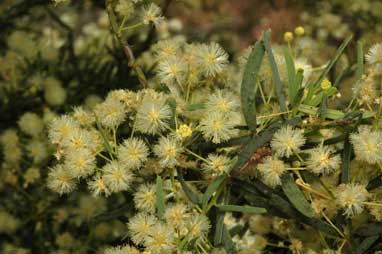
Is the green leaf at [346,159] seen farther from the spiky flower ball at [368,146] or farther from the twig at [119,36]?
the twig at [119,36]

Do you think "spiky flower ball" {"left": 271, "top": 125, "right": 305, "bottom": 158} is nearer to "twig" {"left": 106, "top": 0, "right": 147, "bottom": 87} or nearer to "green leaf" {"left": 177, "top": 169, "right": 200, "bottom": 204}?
"green leaf" {"left": 177, "top": 169, "right": 200, "bottom": 204}

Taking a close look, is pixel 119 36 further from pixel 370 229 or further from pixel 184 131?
pixel 370 229

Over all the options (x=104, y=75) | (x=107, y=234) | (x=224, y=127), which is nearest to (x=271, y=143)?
(x=224, y=127)

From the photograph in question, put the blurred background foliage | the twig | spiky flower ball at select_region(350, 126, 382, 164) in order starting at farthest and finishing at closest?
1. the blurred background foliage
2. the twig
3. spiky flower ball at select_region(350, 126, 382, 164)

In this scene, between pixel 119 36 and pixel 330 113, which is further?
pixel 119 36

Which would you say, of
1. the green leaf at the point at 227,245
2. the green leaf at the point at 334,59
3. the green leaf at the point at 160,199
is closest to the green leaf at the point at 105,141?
the green leaf at the point at 160,199

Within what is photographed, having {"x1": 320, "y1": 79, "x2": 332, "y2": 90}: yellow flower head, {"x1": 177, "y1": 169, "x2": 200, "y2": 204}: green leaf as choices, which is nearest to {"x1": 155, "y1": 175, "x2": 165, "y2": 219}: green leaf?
{"x1": 177, "y1": 169, "x2": 200, "y2": 204}: green leaf

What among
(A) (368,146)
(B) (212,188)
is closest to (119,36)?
(B) (212,188)
